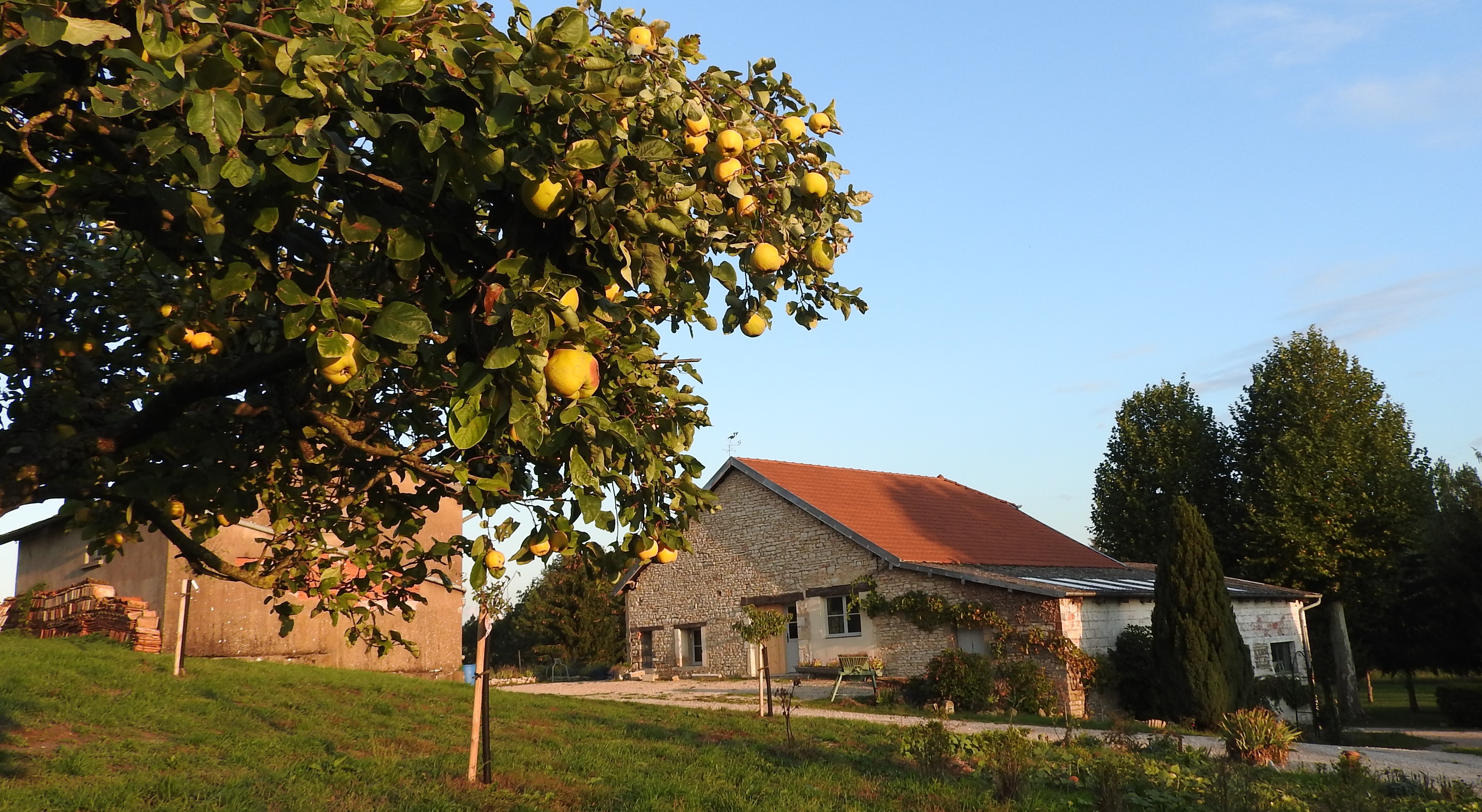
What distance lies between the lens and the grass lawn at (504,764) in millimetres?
8000

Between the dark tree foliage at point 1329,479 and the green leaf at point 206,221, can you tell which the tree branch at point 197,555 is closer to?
the green leaf at point 206,221

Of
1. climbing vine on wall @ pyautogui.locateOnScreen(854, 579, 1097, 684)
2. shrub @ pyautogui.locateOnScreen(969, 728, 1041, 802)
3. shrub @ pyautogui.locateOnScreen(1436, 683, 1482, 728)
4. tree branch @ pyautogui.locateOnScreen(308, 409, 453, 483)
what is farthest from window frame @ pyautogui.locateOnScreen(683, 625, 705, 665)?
tree branch @ pyautogui.locateOnScreen(308, 409, 453, 483)

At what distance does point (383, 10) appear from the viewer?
2578 mm

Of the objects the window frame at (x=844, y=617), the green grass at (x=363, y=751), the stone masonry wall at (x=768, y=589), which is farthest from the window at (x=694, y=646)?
the green grass at (x=363, y=751)

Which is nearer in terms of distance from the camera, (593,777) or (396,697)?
(593,777)

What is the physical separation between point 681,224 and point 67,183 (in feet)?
6.09

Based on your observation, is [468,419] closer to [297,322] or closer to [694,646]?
[297,322]

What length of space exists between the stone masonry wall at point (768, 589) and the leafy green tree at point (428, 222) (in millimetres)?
18727

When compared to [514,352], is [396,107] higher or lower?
higher

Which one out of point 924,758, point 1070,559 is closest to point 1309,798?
point 924,758

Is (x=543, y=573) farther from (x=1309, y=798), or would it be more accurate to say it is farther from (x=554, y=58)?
(x=554, y=58)

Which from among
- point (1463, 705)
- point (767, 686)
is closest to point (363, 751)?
point (767, 686)

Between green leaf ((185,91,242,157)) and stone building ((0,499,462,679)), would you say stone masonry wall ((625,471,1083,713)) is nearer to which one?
stone building ((0,499,462,679))

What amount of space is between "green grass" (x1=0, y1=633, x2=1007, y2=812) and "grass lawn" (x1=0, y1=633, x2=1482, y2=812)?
34 mm
